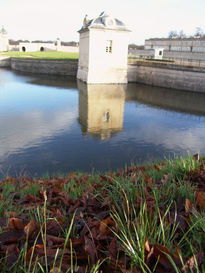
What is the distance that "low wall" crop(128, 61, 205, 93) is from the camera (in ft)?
82.9

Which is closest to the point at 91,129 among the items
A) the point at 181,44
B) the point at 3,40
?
the point at 181,44

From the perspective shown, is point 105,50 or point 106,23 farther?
point 105,50

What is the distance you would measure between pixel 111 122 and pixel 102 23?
15.9m

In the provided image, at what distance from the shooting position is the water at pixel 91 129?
8953 millimetres

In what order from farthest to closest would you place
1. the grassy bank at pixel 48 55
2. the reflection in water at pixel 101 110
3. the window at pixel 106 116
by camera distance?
the grassy bank at pixel 48 55, the window at pixel 106 116, the reflection in water at pixel 101 110

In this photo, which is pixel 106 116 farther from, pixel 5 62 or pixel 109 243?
pixel 5 62

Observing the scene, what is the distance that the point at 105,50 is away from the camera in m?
27.0

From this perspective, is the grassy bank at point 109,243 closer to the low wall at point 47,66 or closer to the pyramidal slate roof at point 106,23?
the pyramidal slate roof at point 106,23

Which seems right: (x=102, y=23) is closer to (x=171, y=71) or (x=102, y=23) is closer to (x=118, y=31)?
(x=118, y=31)

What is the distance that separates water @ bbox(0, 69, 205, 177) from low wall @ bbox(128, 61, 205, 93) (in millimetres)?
3179

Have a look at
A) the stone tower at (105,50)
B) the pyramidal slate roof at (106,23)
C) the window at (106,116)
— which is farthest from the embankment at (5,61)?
the window at (106,116)

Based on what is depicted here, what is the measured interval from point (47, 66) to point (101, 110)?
23.8 meters

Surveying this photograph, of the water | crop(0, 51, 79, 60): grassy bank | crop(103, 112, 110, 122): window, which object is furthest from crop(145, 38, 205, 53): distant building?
crop(103, 112, 110, 122): window

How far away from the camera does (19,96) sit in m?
20.4
